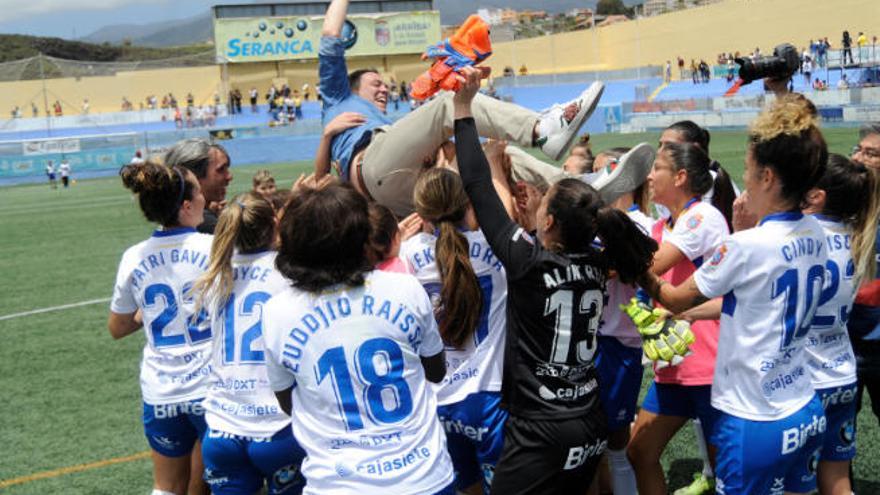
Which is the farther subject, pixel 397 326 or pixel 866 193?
pixel 866 193

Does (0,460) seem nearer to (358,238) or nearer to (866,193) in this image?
(358,238)

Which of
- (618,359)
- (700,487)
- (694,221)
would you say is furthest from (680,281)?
(700,487)

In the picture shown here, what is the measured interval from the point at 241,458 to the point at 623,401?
1.94 metres

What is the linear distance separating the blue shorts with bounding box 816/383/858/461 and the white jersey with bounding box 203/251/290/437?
2.46 metres

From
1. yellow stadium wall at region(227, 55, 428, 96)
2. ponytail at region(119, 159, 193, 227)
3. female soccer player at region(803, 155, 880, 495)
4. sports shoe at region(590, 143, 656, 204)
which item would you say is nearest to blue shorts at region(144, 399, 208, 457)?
ponytail at region(119, 159, 193, 227)

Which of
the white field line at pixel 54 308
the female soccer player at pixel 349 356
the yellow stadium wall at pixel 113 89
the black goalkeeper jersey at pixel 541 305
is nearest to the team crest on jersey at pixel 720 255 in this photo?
the black goalkeeper jersey at pixel 541 305

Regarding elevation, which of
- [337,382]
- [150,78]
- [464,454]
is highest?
[150,78]

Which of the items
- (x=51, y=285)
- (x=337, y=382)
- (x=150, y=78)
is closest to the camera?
(x=337, y=382)

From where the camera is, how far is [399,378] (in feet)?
10.5

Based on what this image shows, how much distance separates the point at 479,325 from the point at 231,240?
1200 millimetres

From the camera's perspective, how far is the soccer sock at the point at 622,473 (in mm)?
4848

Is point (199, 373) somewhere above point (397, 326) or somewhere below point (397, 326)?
below

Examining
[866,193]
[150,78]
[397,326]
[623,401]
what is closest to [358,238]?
[397,326]

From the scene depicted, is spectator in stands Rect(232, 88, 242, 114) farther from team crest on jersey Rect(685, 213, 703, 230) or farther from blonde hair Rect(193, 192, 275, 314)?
team crest on jersey Rect(685, 213, 703, 230)
